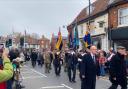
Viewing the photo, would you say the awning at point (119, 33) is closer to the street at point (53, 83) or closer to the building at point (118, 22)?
the building at point (118, 22)

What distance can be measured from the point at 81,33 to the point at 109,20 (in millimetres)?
11832

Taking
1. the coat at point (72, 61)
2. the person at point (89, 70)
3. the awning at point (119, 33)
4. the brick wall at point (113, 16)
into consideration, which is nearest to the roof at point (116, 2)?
the brick wall at point (113, 16)

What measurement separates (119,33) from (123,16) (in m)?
1.53

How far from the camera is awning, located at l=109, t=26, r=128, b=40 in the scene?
31.7 metres

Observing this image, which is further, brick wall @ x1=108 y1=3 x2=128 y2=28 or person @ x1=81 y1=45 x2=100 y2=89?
brick wall @ x1=108 y1=3 x2=128 y2=28

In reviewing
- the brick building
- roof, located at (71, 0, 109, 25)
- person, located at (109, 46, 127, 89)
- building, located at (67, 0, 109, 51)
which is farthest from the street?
roof, located at (71, 0, 109, 25)

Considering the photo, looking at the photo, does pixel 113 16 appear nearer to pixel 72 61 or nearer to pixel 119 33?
pixel 119 33

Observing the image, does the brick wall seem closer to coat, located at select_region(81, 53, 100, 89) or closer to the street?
the street

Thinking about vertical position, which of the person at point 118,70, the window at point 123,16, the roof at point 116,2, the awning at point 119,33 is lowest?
the person at point 118,70

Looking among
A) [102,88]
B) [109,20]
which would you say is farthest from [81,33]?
[102,88]

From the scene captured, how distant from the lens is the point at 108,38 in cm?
3494

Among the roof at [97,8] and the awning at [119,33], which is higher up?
the roof at [97,8]

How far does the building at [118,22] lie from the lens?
32.2 meters

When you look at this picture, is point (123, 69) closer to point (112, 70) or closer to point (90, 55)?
point (112, 70)
